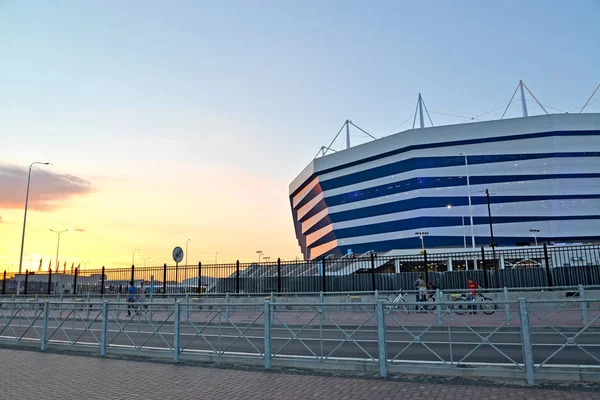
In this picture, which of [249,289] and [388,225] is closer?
[249,289]

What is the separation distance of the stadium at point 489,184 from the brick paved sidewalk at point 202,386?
199 ft

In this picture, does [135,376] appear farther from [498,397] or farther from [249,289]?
[249,289]

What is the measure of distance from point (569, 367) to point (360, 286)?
1950cm

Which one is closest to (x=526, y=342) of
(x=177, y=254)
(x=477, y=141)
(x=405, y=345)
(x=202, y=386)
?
(x=405, y=345)

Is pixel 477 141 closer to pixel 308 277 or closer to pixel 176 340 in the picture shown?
pixel 308 277

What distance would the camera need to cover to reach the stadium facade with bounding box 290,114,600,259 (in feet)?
219

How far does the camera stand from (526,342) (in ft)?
23.6

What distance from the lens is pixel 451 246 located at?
224 ft

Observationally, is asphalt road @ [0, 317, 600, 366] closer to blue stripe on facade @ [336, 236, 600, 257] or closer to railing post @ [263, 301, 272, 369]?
railing post @ [263, 301, 272, 369]

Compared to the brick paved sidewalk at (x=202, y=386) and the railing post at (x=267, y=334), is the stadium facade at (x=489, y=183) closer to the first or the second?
the railing post at (x=267, y=334)

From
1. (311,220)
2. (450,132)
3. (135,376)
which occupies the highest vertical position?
(450,132)

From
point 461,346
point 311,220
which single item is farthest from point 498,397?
point 311,220

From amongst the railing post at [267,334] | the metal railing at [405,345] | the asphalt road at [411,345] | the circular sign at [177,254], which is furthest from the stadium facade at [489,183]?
the railing post at [267,334]

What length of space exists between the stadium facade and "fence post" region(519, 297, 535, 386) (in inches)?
2362
